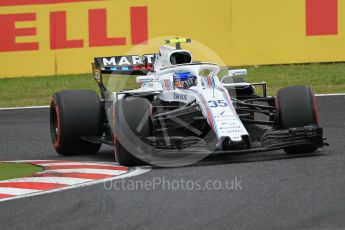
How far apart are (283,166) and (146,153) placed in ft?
4.65

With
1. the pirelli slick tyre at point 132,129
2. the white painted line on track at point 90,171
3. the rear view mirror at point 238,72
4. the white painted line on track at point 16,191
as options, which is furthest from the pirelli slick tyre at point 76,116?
the white painted line on track at point 16,191

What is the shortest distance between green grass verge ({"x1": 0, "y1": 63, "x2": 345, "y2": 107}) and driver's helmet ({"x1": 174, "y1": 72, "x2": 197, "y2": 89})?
6.52 metres

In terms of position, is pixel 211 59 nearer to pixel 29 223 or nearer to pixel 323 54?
pixel 323 54

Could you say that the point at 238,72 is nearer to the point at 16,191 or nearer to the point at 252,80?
the point at 16,191

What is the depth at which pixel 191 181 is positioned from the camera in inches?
335

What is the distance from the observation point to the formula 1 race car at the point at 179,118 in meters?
9.67

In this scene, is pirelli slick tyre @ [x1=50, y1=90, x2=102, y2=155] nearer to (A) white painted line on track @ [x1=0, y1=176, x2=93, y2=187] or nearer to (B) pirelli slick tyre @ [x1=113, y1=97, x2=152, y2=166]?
(B) pirelli slick tyre @ [x1=113, y1=97, x2=152, y2=166]

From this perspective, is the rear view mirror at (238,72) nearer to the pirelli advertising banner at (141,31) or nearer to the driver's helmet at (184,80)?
the driver's helmet at (184,80)

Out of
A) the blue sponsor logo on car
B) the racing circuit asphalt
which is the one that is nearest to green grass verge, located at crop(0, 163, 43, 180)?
the racing circuit asphalt

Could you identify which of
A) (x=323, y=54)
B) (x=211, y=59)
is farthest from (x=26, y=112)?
(x=323, y=54)

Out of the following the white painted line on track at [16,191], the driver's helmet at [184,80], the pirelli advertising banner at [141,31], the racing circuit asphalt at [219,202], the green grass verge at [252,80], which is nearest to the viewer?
the racing circuit asphalt at [219,202]

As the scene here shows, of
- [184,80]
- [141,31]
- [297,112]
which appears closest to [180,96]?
[184,80]

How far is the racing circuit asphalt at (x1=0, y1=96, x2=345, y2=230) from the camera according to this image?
22.0 ft

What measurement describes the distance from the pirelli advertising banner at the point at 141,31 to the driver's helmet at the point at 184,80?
7.93m
